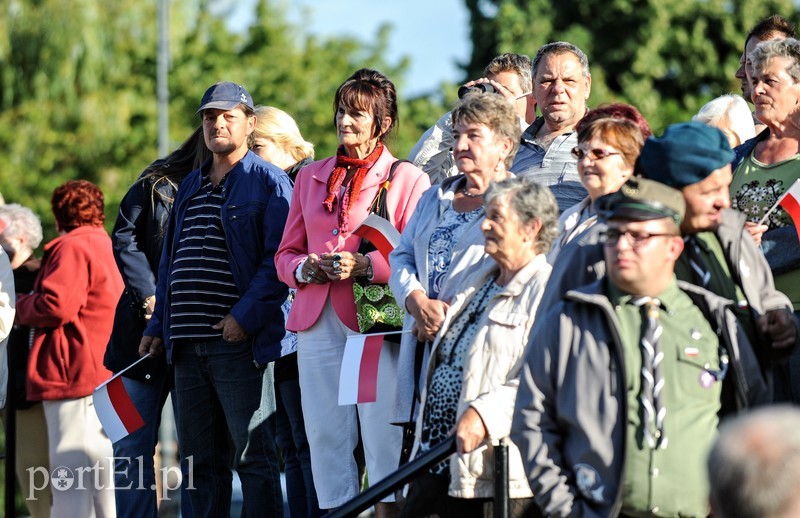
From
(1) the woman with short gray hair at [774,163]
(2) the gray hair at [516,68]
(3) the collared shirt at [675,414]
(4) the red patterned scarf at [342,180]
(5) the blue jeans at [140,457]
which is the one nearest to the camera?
(3) the collared shirt at [675,414]

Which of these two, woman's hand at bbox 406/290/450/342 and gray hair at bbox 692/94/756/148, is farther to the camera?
gray hair at bbox 692/94/756/148

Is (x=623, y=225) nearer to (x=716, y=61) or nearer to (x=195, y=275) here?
(x=195, y=275)

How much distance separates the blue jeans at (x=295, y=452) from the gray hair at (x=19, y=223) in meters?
2.33

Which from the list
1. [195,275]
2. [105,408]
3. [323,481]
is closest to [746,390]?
[323,481]

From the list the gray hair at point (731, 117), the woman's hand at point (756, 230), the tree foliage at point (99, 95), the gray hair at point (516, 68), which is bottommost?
the woman's hand at point (756, 230)

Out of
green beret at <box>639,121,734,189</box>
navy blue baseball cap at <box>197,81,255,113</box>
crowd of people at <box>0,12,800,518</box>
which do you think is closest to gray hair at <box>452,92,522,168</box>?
crowd of people at <box>0,12,800,518</box>

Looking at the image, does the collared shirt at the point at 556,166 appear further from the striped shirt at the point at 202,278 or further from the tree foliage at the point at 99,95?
the tree foliage at the point at 99,95

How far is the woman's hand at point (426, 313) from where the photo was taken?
194 inches

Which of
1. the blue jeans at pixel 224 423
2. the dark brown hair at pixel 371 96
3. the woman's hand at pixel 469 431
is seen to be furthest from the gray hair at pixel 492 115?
the blue jeans at pixel 224 423

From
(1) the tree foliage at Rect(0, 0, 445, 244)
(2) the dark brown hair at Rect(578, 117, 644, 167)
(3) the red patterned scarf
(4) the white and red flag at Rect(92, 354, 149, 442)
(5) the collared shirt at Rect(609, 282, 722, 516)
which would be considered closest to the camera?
(5) the collared shirt at Rect(609, 282, 722, 516)

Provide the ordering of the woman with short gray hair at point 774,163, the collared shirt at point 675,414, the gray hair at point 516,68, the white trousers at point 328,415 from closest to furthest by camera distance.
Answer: the collared shirt at point 675,414 < the woman with short gray hair at point 774,163 < the white trousers at point 328,415 < the gray hair at point 516,68

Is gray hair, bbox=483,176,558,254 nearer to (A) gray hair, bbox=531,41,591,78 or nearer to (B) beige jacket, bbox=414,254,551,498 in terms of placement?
(B) beige jacket, bbox=414,254,551,498

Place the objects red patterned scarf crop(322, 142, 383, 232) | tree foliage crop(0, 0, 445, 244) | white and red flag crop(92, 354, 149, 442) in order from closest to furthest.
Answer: red patterned scarf crop(322, 142, 383, 232), white and red flag crop(92, 354, 149, 442), tree foliage crop(0, 0, 445, 244)

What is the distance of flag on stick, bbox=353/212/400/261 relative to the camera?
18.5ft
